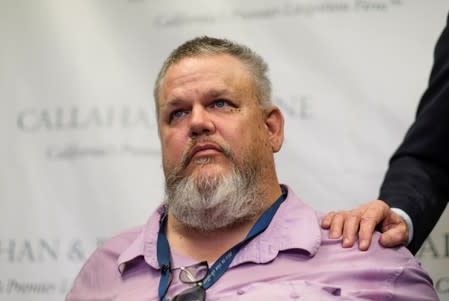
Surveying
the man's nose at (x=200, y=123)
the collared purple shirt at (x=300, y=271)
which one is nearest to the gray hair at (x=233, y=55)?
the man's nose at (x=200, y=123)

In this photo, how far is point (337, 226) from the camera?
105 cm

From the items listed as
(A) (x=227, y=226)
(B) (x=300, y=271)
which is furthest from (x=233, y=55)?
(B) (x=300, y=271)

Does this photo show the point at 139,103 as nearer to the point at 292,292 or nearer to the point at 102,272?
the point at 102,272

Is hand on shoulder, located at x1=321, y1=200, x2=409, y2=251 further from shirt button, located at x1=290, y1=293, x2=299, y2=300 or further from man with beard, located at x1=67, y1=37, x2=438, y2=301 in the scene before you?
shirt button, located at x1=290, y1=293, x2=299, y2=300

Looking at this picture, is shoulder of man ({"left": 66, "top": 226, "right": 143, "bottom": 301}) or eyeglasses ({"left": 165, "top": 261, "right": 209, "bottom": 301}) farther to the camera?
shoulder of man ({"left": 66, "top": 226, "right": 143, "bottom": 301})

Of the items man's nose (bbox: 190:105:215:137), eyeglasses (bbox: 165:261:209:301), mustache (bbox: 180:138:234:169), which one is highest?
man's nose (bbox: 190:105:215:137)

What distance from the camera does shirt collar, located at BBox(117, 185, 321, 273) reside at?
1.01 m

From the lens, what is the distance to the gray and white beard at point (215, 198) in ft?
3.51

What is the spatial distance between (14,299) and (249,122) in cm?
98

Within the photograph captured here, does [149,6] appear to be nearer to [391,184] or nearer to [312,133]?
[312,133]

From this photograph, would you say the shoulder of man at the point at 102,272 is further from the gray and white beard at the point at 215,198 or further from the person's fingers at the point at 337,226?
the person's fingers at the point at 337,226

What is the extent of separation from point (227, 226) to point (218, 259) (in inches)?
4.6

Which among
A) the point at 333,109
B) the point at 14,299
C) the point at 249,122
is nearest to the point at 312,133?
the point at 333,109

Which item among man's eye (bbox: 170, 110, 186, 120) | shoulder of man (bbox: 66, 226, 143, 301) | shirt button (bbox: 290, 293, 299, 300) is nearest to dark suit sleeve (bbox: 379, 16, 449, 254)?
shirt button (bbox: 290, 293, 299, 300)
